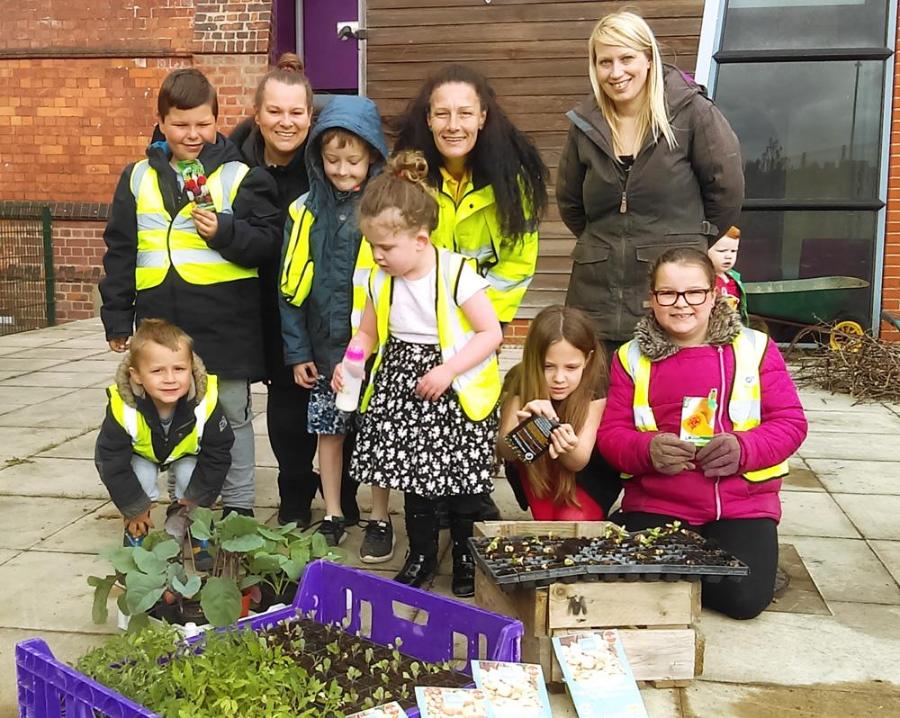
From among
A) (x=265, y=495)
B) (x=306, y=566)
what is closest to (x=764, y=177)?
(x=265, y=495)

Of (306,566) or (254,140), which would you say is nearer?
(306,566)

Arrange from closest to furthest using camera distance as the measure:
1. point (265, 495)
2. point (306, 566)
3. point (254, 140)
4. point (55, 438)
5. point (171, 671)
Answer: point (171, 671), point (306, 566), point (254, 140), point (265, 495), point (55, 438)

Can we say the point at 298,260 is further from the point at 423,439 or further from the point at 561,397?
the point at 561,397

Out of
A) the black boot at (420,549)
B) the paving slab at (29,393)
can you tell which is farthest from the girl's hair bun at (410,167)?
the paving slab at (29,393)

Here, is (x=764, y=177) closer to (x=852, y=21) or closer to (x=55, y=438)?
(x=852, y=21)

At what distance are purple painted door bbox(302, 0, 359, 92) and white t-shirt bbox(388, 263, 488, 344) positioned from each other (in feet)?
26.8

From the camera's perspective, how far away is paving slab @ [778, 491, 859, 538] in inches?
152

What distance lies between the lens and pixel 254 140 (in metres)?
3.71

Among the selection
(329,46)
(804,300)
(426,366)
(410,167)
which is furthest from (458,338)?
(329,46)

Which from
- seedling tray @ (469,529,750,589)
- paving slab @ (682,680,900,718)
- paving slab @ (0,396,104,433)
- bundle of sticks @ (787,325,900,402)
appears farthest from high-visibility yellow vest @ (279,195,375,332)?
bundle of sticks @ (787,325,900,402)

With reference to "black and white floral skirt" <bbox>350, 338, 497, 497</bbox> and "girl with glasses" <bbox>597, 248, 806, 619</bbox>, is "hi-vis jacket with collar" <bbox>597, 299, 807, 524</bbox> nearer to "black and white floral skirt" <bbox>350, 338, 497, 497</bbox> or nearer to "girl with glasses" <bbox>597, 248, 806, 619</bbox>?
"girl with glasses" <bbox>597, 248, 806, 619</bbox>

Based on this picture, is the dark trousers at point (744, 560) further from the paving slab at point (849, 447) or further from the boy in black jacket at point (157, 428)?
the paving slab at point (849, 447)

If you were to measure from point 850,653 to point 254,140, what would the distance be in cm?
273

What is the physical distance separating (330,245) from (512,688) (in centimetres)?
180
